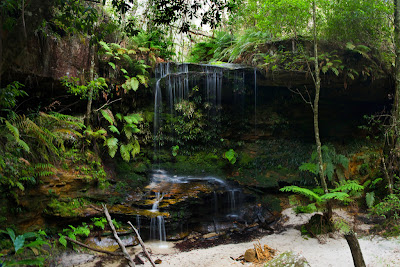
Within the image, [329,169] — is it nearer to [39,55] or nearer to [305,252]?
[305,252]

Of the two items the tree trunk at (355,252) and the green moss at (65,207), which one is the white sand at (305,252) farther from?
the green moss at (65,207)

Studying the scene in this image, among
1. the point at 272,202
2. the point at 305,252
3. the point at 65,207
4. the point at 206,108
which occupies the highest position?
the point at 206,108

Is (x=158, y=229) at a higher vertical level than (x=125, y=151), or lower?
lower

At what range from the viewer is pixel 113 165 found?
8594 mm

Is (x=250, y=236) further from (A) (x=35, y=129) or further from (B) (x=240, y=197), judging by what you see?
(A) (x=35, y=129)

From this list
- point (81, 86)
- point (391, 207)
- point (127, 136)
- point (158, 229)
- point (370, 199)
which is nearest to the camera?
point (391, 207)

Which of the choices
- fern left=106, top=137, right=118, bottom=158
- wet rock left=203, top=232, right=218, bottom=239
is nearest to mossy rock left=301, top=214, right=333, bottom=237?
wet rock left=203, top=232, right=218, bottom=239

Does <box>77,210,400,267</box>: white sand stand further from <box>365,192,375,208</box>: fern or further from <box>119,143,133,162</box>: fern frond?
<box>119,143,133,162</box>: fern frond

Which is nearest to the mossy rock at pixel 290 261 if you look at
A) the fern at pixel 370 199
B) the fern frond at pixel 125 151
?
the fern at pixel 370 199

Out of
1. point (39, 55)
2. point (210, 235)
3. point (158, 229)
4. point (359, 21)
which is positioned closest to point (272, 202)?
point (210, 235)

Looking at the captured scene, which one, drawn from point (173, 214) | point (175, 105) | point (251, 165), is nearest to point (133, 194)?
point (173, 214)

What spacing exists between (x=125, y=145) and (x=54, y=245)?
3866 millimetres

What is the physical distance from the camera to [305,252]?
563cm

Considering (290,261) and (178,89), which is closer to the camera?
(290,261)
